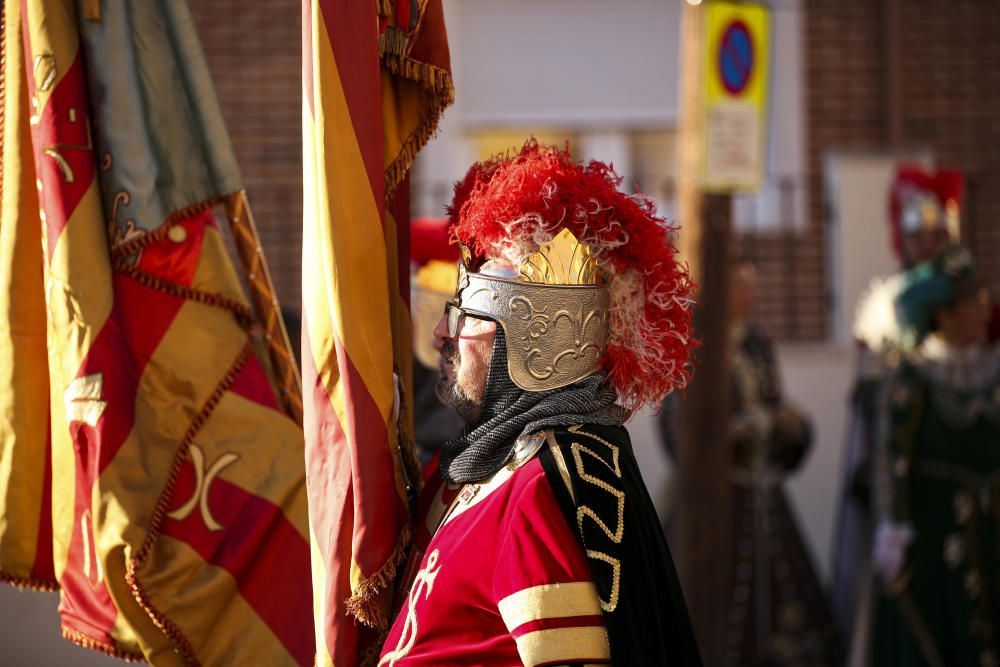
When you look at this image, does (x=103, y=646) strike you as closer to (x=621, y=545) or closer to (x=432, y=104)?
(x=621, y=545)

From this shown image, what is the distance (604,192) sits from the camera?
Result: 8.25 ft

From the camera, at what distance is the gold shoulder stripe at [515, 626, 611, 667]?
2164 millimetres

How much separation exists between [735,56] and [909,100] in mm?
3334

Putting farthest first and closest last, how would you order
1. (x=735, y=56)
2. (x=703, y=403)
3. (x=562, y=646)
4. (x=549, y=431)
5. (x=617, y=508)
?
(x=703, y=403) < (x=735, y=56) < (x=549, y=431) < (x=617, y=508) < (x=562, y=646)

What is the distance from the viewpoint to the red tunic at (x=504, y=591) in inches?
85.9

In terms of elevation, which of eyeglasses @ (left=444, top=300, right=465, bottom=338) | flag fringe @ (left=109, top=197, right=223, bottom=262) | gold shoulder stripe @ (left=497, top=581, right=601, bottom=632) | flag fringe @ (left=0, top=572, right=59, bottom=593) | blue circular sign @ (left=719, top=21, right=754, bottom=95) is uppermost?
blue circular sign @ (left=719, top=21, right=754, bottom=95)

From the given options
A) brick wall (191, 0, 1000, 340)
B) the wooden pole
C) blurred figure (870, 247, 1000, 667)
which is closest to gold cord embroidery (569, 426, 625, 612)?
the wooden pole

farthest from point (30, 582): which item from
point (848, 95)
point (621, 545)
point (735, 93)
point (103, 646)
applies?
point (848, 95)

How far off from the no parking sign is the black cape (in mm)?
3569

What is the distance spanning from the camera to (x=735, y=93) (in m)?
5.77

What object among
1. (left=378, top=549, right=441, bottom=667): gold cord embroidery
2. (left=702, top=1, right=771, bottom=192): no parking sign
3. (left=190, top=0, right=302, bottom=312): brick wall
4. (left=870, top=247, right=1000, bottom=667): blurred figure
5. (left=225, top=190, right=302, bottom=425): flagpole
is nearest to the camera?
(left=378, top=549, right=441, bottom=667): gold cord embroidery

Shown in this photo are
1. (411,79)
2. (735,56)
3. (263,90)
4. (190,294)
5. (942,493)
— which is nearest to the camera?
(411,79)

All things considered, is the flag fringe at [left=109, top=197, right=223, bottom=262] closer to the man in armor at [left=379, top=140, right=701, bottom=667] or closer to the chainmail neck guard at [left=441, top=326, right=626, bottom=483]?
the man in armor at [left=379, top=140, right=701, bottom=667]

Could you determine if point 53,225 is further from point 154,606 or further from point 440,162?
point 440,162
